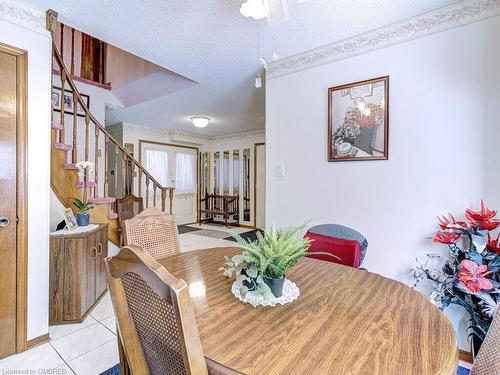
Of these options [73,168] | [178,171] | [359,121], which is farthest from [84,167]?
[178,171]

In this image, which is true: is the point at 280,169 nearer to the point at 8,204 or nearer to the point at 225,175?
the point at 8,204

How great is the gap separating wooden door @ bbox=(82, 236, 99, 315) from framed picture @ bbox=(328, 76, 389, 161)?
214 centimetres

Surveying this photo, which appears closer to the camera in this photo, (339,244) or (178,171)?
(339,244)

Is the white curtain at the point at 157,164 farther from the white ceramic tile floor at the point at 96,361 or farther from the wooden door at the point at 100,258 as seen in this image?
the white ceramic tile floor at the point at 96,361

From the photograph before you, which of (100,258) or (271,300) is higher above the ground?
(271,300)

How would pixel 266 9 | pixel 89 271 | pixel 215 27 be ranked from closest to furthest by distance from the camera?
pixel 266 9 < pixel 215 27 < pixel 89 271

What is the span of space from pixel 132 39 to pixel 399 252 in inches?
106

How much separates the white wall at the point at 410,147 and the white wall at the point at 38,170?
191 centimetres

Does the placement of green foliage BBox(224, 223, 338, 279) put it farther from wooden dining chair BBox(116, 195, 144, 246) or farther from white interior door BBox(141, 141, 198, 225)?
white interior door BBox(141, 141, 198, 225)

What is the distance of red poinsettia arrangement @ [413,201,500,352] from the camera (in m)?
1.42

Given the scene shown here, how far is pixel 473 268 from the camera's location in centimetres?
141

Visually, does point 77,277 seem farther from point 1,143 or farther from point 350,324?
point 350,324

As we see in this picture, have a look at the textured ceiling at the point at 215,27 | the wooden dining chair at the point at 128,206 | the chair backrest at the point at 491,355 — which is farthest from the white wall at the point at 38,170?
the chair backrest at the point at 491,355

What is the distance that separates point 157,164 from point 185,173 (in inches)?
32.6
